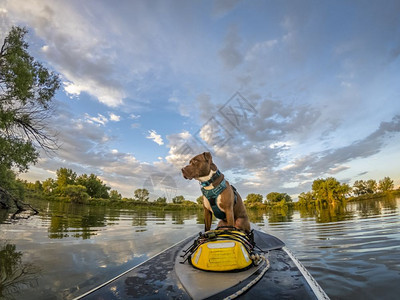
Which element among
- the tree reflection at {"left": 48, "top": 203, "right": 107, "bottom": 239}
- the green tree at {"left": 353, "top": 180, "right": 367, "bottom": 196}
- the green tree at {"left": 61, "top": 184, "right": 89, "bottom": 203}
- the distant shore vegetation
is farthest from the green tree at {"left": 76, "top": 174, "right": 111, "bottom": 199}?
the green tree at {"left": 353, "top": 180, "right": 367, "bottom": 196}

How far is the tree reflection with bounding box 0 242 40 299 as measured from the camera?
2.41 meters

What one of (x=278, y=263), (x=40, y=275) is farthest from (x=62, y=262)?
(x=278, y=263)

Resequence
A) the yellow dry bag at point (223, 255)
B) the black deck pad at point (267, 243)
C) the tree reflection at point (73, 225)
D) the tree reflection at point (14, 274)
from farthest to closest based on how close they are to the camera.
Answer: the tree reflection at point (73, 225)
the black deck pad at point (267, 243)
the tree reflection at point (14, 274)
the yellow dry bag at point (223, 255)

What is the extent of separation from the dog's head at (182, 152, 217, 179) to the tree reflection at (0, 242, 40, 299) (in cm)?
262

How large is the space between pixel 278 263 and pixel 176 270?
1361mm

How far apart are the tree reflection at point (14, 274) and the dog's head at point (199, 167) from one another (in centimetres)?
262

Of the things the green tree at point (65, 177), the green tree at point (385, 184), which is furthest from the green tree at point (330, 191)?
the green tree at point (65, 177)

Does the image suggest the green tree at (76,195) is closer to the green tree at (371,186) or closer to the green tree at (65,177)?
the green tree at (65,177)

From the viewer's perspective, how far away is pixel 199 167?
3656mm

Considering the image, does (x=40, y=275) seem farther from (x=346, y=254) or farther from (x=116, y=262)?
(x=346, y=254)

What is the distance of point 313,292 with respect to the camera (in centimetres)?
169

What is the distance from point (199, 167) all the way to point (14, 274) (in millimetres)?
3272

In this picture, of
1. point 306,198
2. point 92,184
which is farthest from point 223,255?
point 92,184

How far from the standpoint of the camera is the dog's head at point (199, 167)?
3.66 meters
